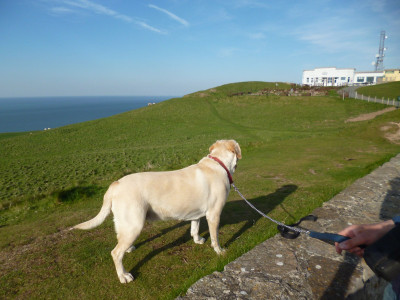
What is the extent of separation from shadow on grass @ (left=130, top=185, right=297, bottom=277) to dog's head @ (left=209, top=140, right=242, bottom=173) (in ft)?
5.97

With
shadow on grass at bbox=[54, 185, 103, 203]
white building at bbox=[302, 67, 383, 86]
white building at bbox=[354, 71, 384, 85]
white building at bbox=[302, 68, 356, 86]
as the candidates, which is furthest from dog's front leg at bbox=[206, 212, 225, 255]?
white building at bbox=[302, 68, 356, 86]

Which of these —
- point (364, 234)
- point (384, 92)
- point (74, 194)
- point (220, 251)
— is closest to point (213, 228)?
point (220, 251)

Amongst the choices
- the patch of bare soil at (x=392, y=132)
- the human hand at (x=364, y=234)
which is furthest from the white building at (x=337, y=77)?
the human hand at (x=364, y=234)

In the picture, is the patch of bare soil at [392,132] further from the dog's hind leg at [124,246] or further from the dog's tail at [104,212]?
the dog's tail at [104,212]

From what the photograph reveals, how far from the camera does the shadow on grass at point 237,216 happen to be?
5.23m

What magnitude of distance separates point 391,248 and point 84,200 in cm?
1101

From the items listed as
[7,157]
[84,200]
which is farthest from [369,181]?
[7,157]

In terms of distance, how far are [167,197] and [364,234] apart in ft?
11.0

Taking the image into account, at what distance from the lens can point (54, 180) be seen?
1820 centimetres

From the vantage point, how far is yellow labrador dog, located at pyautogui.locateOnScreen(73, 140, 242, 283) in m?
4.23

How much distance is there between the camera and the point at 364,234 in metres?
1.82

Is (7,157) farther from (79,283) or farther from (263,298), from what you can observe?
(263,298)

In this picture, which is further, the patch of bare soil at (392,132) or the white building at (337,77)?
the white building at (337,77)

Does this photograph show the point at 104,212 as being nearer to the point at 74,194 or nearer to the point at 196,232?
the point at 196,232
